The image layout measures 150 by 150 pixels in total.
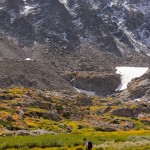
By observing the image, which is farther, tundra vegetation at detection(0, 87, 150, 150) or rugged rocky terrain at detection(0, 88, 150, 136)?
rugged rocky terrain at detection(0, 88, 150, 136)

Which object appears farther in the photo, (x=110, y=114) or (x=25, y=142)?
(x=110, y=114)

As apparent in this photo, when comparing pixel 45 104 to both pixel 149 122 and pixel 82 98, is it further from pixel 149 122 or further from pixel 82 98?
pixel 82 98

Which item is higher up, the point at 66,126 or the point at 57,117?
the point at 57,117

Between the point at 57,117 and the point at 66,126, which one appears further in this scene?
the point at 57,117

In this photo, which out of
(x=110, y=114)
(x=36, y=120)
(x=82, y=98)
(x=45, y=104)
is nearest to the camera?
(x=36, y=120)

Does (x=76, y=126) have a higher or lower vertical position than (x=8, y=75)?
lower

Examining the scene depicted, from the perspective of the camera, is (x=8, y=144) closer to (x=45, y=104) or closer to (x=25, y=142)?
(x=25, y=142)

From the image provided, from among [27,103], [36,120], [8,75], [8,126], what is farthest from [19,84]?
[8,126]

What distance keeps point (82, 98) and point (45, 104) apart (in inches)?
1680

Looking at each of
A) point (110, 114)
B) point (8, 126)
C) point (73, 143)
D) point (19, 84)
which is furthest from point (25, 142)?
point (19, 84)

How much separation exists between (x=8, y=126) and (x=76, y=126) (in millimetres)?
24716

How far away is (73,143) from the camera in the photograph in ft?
141

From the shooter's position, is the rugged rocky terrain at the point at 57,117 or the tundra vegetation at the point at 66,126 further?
the rugged rocky terrain at the point at 57,117

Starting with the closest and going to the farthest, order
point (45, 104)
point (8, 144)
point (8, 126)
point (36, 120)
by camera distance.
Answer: point (8, 144)
point (8, 126)
point (36, 120)
point (45, 104)
